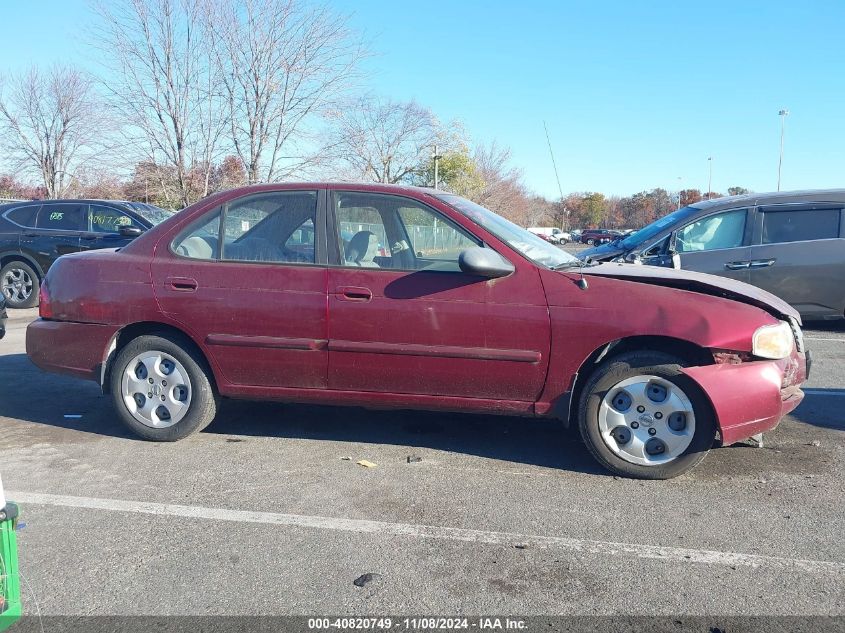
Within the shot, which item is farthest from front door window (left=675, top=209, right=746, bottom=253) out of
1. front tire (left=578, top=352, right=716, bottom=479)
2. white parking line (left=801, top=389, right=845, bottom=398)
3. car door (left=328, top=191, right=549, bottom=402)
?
car door (left=328, top=191, right=549, bottom=402)

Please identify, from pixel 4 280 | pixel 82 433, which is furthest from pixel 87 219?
pixel 82 433

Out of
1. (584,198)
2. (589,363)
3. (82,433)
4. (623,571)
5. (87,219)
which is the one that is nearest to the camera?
(623,571)

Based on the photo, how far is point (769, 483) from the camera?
13.3 ft

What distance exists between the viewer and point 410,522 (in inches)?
139

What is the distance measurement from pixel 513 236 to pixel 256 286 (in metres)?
1.66

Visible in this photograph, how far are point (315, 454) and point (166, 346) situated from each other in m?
1.20

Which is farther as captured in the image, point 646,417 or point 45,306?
point 45,306

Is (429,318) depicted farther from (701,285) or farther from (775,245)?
(775,245)

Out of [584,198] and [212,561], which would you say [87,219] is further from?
[584,198]

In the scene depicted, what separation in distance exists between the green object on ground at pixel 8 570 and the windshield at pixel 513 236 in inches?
115

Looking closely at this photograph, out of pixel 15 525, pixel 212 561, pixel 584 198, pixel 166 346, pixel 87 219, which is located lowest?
pixel 212 561

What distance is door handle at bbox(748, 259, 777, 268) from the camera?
8.75m

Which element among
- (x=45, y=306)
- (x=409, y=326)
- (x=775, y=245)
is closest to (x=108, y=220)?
(x=45, y=306)

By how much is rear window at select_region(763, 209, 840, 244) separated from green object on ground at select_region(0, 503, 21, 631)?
870 cm
